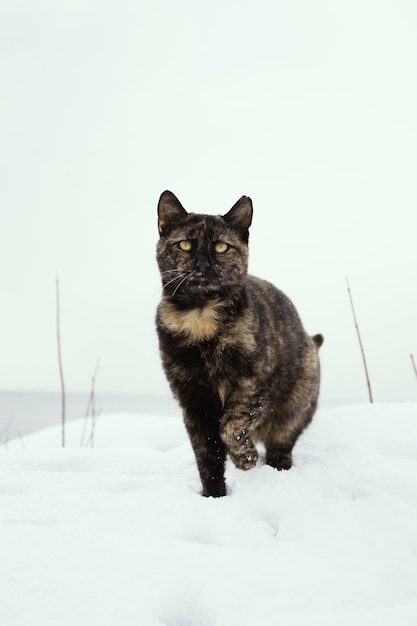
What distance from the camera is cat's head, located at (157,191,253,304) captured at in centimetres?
316

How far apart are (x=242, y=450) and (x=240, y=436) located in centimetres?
9

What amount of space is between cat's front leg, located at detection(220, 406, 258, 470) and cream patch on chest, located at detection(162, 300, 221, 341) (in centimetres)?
53

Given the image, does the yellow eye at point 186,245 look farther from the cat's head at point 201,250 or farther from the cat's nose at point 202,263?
the cat's nose at point 202,263

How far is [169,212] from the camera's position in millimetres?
3535

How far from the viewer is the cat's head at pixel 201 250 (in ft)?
10.4

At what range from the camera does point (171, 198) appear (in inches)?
138

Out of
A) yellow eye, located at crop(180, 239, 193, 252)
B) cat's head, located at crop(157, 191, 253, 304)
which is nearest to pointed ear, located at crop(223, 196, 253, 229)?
cat's head, located at crop(157, 191, 253, 304)

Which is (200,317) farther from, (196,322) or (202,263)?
(202,263)

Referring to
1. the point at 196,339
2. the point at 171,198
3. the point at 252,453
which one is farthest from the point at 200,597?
the point at 171,198

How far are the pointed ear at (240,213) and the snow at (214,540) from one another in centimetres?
184

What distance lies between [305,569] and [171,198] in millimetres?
2577

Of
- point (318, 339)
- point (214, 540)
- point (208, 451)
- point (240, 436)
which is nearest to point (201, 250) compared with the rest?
point (240, 436)

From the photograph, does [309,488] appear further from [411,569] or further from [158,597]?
[158,597]

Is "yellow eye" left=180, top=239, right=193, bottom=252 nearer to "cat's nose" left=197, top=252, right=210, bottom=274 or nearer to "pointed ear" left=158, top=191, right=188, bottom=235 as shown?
"cat's nose" left=197, top=252, right=210, bottom=274
